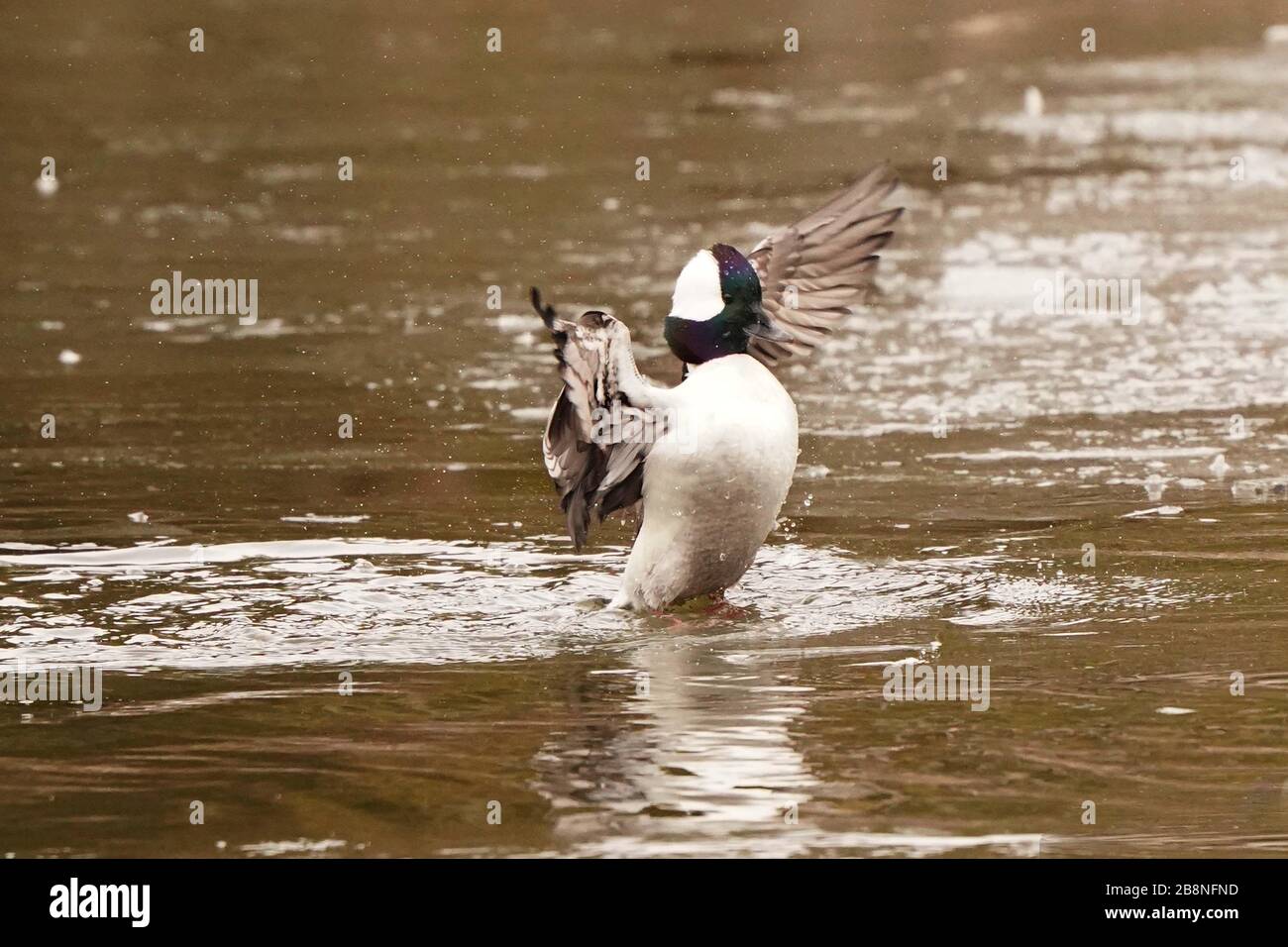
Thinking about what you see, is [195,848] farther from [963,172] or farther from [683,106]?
[683,106]

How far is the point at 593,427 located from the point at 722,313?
0.85 meters

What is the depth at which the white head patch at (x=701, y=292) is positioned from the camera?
323 inches

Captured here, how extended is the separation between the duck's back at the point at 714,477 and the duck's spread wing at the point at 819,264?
1.29m

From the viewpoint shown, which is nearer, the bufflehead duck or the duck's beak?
the bufflehead duck

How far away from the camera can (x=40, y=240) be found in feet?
52.3

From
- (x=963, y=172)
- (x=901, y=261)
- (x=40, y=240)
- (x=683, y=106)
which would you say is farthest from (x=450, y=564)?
(x=683, y=106)

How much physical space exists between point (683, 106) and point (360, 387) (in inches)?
333

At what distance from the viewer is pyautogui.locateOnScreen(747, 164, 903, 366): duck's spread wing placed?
950 cm
